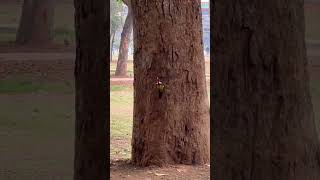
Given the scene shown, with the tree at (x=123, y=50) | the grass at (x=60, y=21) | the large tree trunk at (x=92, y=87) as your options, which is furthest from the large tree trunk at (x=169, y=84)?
the tree at (x=123, y=50)

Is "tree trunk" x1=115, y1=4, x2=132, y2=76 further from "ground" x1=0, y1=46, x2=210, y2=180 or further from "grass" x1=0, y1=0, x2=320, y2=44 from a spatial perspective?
"grass" x1=0, y1=0, x2=320, y2=44

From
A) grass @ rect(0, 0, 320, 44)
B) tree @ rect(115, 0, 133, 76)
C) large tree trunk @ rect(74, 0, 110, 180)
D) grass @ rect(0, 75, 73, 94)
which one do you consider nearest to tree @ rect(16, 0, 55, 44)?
grass @ rect(0, 0, 320, 44)

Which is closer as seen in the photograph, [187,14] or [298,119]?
[298,119]

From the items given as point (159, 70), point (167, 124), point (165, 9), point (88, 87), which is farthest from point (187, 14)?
point (88, 87)

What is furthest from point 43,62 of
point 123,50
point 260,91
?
point 123,50

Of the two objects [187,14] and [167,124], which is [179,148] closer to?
[167,124]

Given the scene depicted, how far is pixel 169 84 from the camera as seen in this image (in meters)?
7.48

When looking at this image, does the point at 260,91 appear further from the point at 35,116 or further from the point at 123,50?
the point at 123,50

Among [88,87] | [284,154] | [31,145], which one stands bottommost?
[31,145]

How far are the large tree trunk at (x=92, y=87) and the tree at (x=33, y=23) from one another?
155 centimetres

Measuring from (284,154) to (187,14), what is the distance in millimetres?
4690

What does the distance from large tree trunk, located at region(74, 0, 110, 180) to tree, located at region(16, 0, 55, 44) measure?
155 centimetres

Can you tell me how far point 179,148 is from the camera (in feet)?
25.2

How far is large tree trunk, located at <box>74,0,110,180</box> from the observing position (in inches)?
129
